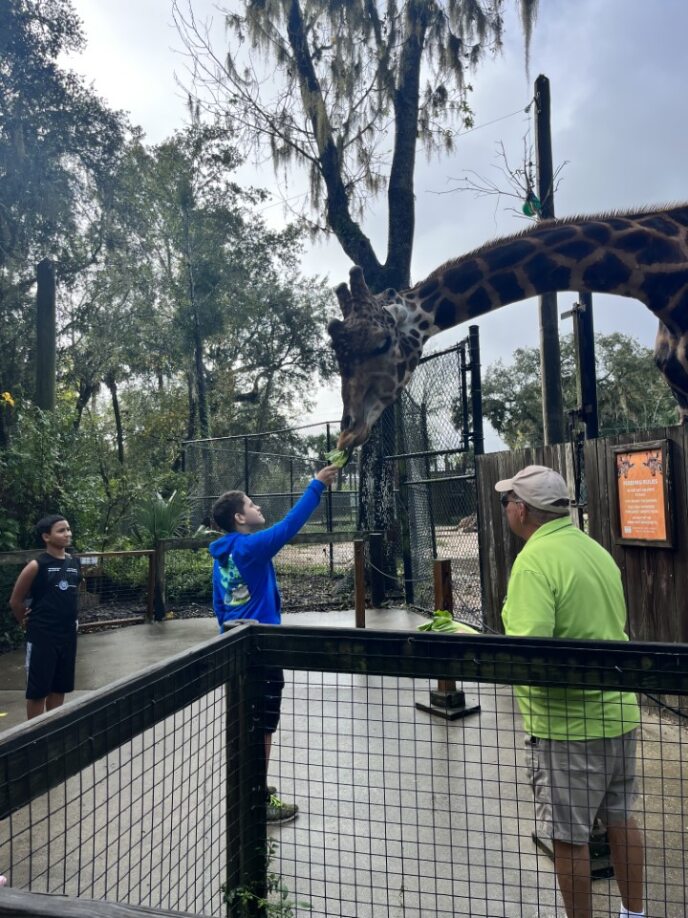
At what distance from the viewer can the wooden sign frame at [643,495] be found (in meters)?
4.69

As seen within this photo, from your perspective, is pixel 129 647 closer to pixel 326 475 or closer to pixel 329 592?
pixel 329 592

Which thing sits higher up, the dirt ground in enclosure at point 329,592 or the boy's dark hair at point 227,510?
the boy's dark hair at point 227,510

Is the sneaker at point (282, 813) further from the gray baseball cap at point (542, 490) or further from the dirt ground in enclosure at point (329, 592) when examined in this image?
the dirt ground in enclosure at point (329, 592)

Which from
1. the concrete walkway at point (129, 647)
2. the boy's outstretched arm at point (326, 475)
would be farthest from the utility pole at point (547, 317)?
the boy's outstretched arm at point (326, 475)

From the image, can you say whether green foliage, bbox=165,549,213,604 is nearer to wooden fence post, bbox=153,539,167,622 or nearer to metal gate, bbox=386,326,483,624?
wooden fence post, bbox=153,539,167,622

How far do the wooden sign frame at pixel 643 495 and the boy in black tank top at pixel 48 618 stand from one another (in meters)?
4.16

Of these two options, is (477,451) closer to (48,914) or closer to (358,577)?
(358,577)

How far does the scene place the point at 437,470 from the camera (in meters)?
8.51

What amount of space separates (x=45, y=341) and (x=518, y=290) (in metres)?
8.56

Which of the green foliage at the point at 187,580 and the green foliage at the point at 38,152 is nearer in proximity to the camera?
the green foliage at the point at 187,580

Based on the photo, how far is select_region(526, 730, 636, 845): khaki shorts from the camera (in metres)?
2.46

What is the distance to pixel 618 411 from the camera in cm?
3244

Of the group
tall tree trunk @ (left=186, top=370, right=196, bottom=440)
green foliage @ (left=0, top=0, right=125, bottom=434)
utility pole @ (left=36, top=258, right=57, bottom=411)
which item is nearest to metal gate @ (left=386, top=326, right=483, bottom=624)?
utility pole @ (left=36, top=258, right=57, bottom=411)

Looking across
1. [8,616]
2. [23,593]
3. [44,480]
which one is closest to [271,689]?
[23,593]
